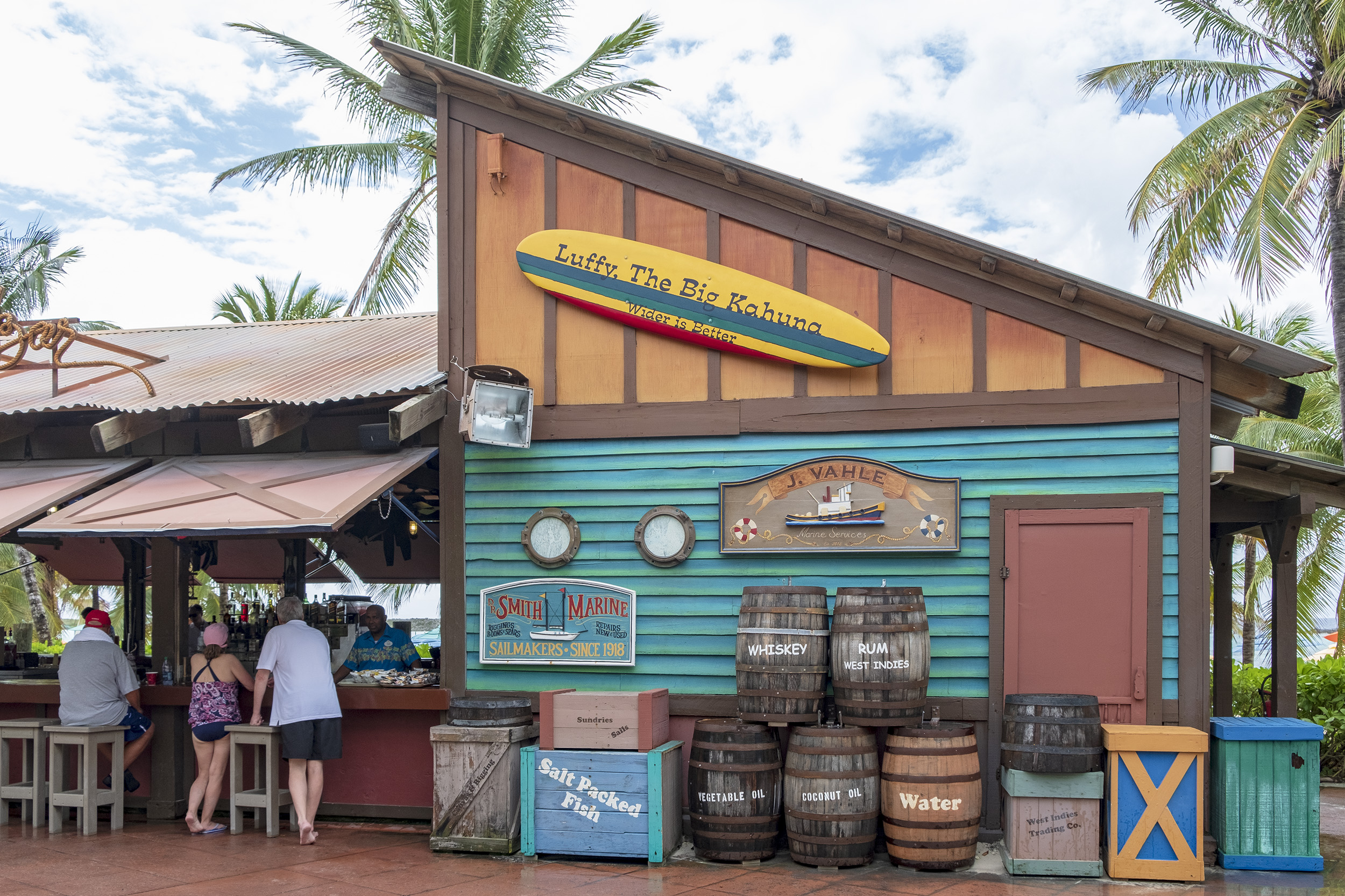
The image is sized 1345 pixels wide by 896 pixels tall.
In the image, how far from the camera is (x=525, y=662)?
24.7 feet

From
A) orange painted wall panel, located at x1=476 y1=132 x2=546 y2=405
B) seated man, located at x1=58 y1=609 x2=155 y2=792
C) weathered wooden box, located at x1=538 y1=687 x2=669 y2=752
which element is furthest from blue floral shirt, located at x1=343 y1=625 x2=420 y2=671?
orange painted wall panel, located at x1=476 y1=132 x2=546 y2=405

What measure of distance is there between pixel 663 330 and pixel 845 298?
1.25 metres

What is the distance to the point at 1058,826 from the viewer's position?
6184mm

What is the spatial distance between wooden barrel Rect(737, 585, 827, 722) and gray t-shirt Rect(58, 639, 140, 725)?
14.8ft

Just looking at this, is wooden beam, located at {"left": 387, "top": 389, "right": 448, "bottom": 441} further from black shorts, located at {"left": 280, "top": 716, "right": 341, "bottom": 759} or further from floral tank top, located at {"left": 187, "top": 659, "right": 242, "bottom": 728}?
floral tank top, located at {"left": 187, "top": 659, "right": 242, "bottom": 728}

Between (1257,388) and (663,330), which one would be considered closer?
(1257,388)

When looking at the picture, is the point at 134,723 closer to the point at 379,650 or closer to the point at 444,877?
the point at 379,650

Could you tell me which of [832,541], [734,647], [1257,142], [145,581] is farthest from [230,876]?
[1257,142]

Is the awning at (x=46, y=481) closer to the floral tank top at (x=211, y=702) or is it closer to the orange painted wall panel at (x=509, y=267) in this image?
the floral tank top at (x=211, y=702)

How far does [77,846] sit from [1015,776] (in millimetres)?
5964

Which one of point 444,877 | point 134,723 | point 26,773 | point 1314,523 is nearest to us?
point 444,877

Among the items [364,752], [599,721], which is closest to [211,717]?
[364,752]

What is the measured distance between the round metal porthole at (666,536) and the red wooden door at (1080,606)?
206 centimetres

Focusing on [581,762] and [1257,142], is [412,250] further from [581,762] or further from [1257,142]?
[581,762]
